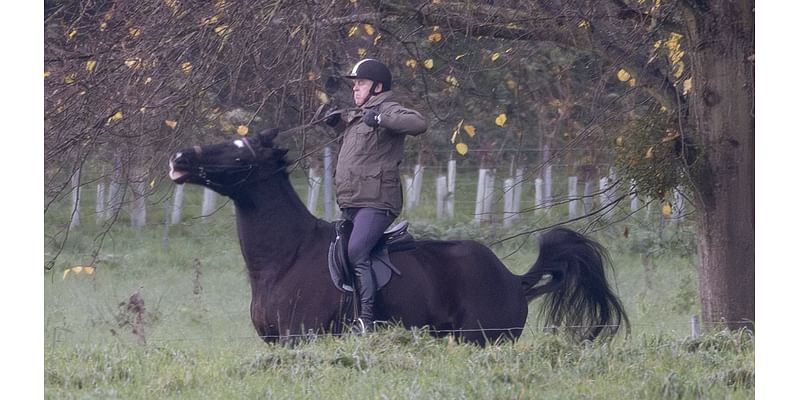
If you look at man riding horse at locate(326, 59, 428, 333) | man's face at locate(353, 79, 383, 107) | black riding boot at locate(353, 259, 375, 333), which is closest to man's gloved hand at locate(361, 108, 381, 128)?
man riding horse at locate(326, 59, 428, 333)

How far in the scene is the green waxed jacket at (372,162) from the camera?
7363 millimetres

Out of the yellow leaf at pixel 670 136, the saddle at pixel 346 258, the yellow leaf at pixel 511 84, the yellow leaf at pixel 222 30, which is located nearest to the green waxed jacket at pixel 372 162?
the saddle at pixel 346 258

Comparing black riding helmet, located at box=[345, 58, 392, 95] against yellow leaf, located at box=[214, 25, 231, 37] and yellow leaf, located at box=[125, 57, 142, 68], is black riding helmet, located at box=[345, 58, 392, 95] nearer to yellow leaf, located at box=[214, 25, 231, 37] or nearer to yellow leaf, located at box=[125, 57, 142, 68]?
yellow leaf, located at box=[214, 25, 231, 37]

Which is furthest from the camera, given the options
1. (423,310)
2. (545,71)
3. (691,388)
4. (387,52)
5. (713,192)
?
(545,71)

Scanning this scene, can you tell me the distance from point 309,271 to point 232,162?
946 mm

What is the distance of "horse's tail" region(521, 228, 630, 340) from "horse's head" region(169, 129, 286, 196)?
208cm

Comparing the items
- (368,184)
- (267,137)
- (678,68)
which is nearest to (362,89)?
(368,184)

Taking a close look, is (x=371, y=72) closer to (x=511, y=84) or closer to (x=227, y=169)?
(x=227, y=169)

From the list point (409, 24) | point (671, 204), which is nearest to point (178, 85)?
point (409, 24)

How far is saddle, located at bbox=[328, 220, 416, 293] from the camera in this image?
744 centimetres

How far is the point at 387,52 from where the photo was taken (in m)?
9.27

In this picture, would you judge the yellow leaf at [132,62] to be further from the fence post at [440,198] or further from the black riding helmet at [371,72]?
the fence post at [440,198]

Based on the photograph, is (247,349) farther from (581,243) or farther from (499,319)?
(581,243)

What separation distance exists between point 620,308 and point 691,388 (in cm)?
277
